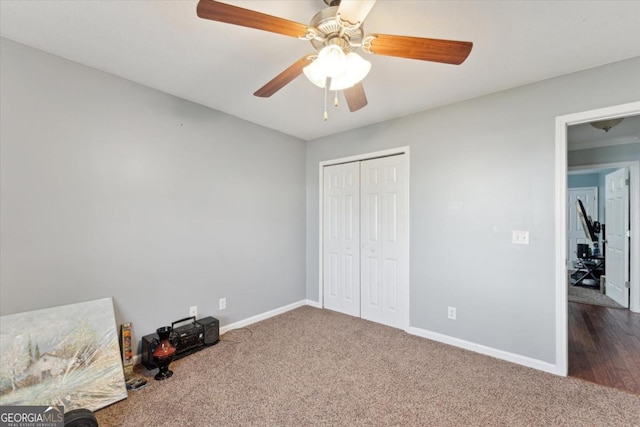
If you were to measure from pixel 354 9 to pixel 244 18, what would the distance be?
48cm

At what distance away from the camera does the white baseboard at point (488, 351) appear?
230 centimetres

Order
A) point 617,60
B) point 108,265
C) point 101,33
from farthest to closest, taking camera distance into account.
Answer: point 108,265 < point 617,60 < point 101,33

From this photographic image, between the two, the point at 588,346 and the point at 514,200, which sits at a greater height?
the point at 514,200

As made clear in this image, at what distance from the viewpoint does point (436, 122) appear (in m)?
2.92

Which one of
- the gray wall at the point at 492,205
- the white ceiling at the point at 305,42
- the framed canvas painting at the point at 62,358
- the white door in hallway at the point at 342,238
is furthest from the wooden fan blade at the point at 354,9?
the framed canvas painting at the point at 62,358

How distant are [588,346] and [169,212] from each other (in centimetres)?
429

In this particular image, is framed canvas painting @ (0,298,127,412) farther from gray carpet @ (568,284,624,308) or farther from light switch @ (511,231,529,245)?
gray carpet @ (568,284,624,308)

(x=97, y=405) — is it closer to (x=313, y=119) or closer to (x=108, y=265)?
(x=108, y=265)

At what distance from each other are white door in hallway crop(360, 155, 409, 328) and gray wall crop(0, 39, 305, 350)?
3.96 ft

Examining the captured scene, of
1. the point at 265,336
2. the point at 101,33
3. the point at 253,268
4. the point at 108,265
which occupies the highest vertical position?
the point at 101,33

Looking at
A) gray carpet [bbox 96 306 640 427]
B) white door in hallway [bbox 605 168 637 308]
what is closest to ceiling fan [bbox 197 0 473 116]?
gray carpet [bbox 96 306 640 427]

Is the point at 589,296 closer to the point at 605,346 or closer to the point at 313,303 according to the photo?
the point at 605,346

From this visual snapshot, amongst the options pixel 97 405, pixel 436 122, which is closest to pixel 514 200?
pixel 436 122

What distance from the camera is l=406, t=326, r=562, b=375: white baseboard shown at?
2.30 m
